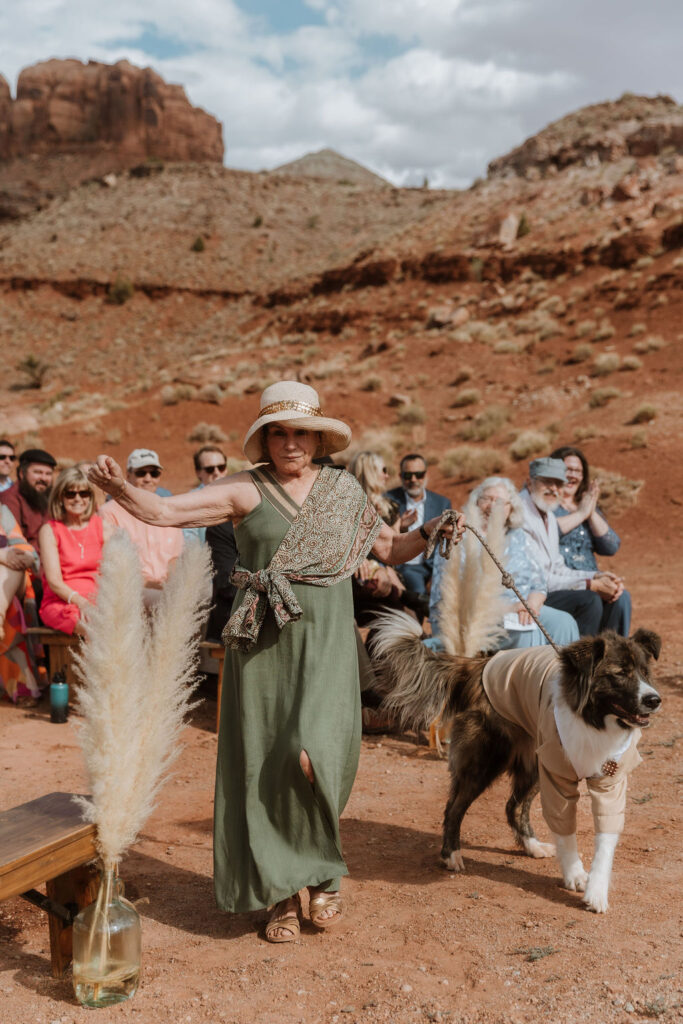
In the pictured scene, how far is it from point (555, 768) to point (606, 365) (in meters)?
21.4

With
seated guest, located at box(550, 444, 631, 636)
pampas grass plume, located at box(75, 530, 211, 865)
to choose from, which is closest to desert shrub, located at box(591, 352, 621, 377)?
seated guest, located at box(550, 444, 631, 636)

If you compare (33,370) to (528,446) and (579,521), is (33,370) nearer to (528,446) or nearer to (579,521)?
(528,446)

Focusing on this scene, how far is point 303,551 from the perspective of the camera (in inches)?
138

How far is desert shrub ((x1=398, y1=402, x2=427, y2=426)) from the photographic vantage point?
23.7m

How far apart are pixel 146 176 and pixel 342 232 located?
66.5 ft

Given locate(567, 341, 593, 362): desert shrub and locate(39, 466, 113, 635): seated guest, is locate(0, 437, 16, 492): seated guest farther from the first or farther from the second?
locate(567, 341, 593, 362): desert shrub

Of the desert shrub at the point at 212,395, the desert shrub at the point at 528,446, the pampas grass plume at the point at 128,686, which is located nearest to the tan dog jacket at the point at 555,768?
the pampas grass plume at the point at 128,686

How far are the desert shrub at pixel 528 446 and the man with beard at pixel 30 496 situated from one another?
12732 mm

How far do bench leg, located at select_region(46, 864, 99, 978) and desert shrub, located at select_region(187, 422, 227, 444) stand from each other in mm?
20761

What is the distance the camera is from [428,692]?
173 inches

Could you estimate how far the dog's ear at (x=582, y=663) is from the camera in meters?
3.60

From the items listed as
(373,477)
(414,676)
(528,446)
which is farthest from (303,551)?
(528,446)

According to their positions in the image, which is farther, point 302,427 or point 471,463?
point 471,463

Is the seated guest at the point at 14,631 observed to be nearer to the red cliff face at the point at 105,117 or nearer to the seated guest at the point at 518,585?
the seated guest at the point at 518,585
